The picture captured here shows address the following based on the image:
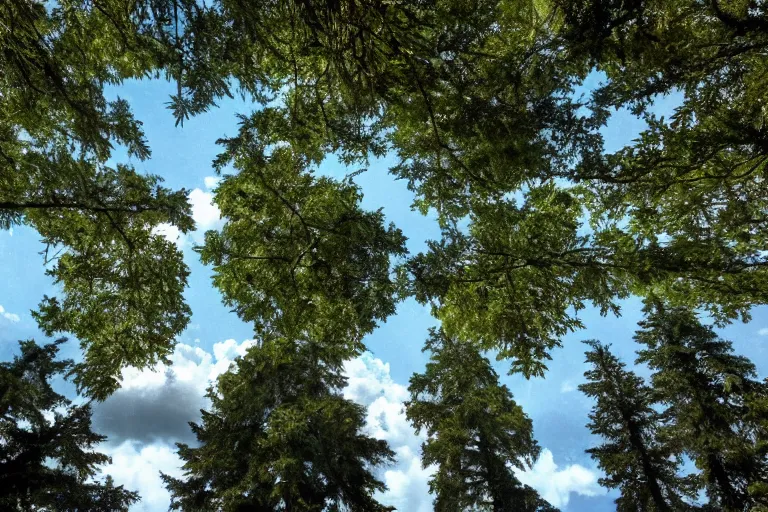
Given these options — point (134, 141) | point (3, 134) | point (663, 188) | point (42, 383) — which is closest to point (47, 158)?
point (134, 141)

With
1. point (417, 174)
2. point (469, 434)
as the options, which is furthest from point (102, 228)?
point (469, 434)

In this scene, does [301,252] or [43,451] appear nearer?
[301,252]

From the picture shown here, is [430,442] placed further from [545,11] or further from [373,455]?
[545,11]

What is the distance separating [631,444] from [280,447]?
1423cm

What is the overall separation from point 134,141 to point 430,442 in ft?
50.3

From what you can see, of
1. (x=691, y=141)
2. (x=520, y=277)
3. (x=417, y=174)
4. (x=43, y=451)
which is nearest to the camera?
(x=691, y=141)

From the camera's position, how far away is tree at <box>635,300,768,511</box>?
13.3m

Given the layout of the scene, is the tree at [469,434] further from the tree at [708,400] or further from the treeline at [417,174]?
the treeline at [417,174]

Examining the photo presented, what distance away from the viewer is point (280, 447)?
1388 cm

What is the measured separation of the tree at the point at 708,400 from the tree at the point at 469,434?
222 inches

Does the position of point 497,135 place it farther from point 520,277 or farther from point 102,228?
point 102,228

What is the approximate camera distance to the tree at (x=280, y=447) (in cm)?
1327

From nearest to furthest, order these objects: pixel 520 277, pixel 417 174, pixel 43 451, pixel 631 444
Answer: pixel 520 277, pixel 417 174, pixel 43 451, pixel 631 444

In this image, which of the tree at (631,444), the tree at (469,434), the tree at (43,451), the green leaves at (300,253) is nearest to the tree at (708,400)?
the tree at (631,444)
